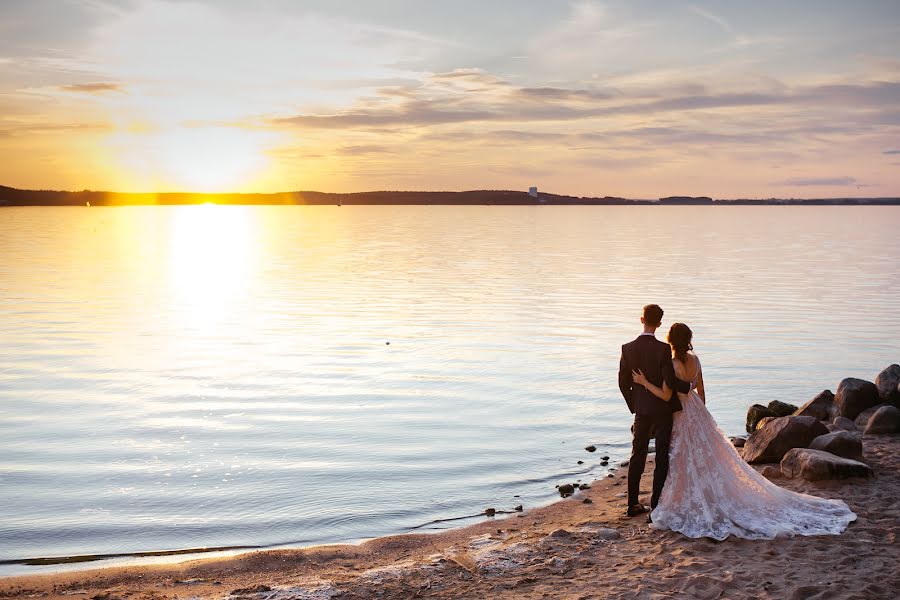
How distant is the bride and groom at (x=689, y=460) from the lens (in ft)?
32.3

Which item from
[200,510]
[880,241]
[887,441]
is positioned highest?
[880,241]

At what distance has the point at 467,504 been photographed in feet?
40.9

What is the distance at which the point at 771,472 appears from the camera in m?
12.0

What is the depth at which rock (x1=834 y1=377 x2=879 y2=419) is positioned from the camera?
50.5 ft

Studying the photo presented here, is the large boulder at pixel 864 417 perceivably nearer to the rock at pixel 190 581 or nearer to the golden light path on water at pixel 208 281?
the rock at pixel 190 581

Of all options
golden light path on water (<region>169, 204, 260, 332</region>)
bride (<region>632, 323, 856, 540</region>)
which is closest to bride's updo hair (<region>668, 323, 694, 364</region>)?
bride (<region>632, 323, 856, 540</region>)

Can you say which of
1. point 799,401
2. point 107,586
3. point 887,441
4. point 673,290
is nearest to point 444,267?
point 673,290

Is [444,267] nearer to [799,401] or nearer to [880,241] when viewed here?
[799,401]

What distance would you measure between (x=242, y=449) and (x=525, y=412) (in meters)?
6.06

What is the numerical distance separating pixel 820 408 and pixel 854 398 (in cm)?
64

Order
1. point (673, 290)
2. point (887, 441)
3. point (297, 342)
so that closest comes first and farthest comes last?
point (887, 441), point (297, 342), point (673, 290)

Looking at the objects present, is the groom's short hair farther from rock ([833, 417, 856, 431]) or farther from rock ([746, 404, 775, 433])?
rock ([746, 404, 775, 433])

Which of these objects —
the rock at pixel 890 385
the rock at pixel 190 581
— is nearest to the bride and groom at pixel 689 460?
the rock at pixel 190 581

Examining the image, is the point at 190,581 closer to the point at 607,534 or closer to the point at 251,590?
the point at 251,590
